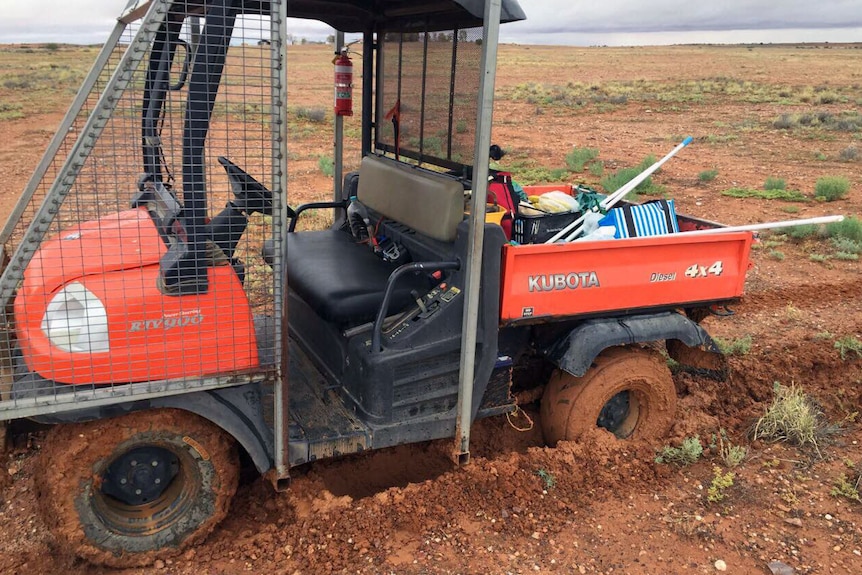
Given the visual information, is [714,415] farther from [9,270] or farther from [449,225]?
[9,270]

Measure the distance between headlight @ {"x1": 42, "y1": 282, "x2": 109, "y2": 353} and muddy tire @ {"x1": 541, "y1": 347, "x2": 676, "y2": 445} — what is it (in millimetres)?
2531

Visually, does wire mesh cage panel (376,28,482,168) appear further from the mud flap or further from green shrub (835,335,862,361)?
green shrub (835,335,862,361)

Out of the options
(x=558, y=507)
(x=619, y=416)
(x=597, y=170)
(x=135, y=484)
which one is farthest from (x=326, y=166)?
(x=135, y=484)

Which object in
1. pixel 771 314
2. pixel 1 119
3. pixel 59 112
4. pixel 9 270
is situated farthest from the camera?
pixel 59 112

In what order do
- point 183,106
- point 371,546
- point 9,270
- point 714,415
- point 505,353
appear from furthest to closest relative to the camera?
point 714,415, point 505,353, point 371,546, point 183,106, point 9,270

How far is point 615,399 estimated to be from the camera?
4.42 m

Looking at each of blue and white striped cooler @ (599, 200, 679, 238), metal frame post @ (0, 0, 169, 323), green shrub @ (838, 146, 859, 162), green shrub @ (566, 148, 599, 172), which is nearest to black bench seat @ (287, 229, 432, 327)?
blue and white striped cooler @ (599, 200, 679, 238)

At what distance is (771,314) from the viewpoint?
679cm

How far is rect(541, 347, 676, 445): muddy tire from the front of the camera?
4164 mm

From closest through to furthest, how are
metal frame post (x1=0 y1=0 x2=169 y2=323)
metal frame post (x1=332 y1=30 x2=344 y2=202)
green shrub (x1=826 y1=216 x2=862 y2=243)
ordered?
metal frame post (x1=0 y1=0 x2=169 y2=323) < metal frame post (x1=332 y1=30 x2=344 y2=202) < green shrub (x1=826 y1=216 x2=862 y2=243)

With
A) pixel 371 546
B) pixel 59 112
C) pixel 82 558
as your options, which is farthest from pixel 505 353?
A: pixel 59 112

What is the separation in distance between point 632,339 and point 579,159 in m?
12.1

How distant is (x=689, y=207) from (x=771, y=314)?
17.5 ft

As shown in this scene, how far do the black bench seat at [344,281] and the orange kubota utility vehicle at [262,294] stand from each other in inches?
0.7
